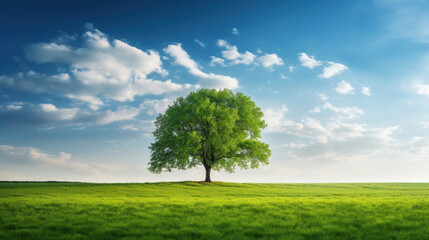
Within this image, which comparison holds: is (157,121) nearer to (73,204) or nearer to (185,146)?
(185,146)

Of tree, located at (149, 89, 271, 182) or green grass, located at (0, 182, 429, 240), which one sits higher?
tree, located at (149, 89, 271, 182)

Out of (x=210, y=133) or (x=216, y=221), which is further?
(x=210, y=133)

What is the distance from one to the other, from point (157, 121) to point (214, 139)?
460 inches

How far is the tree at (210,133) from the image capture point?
4647 centimetres

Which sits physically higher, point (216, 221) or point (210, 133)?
point (210, 133)

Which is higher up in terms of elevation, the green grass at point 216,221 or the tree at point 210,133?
the tree at point 210,133

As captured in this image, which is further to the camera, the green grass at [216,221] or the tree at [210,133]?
the tree at [210,133]

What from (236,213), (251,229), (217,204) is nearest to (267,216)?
(236,213)

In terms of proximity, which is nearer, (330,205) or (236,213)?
(236,213)

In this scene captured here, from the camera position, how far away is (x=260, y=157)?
164 feet

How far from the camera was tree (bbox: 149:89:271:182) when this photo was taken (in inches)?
1829

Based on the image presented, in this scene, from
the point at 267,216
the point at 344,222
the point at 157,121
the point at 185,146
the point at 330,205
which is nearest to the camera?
the point at 344,222

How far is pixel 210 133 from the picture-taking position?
4647 centimetres

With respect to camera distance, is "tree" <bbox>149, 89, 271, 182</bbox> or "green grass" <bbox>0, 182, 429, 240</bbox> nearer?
"green grass" <bbox>0, 182, 429, 240</bbox>
